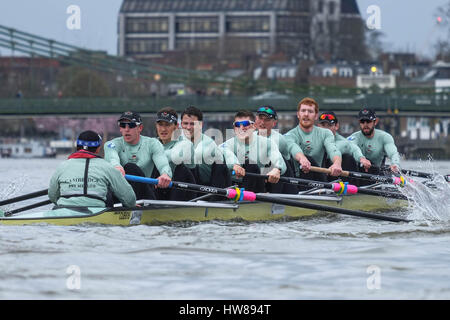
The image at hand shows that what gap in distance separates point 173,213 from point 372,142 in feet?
18.3

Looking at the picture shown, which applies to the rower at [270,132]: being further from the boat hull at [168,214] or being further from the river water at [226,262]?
the river water at [226,262]

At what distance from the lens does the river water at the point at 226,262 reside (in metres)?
7.50

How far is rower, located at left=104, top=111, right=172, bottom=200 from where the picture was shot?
1165 cm

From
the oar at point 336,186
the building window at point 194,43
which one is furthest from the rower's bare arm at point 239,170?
the building window at point 194,43

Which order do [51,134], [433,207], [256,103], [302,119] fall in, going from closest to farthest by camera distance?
1. [433,207]
2. [302,119]
3. [256,103]
4. [51,134]

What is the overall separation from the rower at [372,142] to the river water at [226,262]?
12.9 ft

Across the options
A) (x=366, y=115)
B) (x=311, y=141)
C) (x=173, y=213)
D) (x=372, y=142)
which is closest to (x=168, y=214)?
(x=173, y=213)

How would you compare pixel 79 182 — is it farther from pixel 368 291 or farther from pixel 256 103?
pixel 256 103

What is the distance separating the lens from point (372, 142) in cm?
1616

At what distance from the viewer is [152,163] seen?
12.2 meters

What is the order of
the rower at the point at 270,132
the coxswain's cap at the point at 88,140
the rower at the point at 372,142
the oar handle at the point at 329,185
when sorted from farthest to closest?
1. the rower at the point at 372,142
2. the rower at the point at 270,132
3. the oar handle at the point at 329,185
4. the coxswain's cap at the point at 88,140

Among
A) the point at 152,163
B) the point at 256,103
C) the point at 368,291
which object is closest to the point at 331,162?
the point at 152,163
